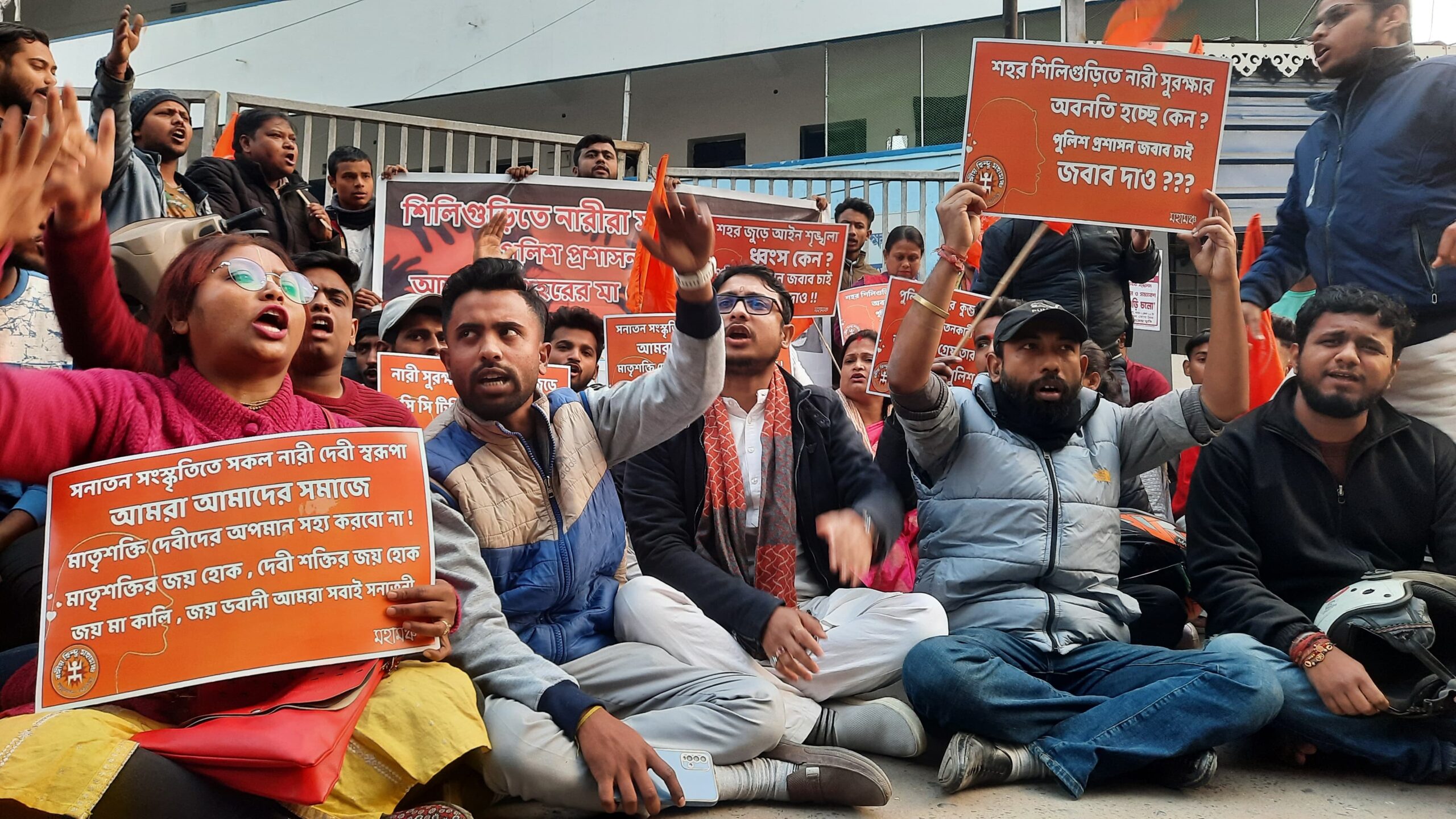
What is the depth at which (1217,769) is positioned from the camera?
3.26 metres

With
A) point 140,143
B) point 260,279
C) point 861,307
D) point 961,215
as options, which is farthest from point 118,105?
point 861,307

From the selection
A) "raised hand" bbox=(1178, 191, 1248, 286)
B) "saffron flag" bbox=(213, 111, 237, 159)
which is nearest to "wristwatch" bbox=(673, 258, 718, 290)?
"raised hand" bbox=(1178, 191, 1248, 286)

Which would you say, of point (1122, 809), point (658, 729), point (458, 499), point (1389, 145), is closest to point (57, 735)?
point (458, 499)

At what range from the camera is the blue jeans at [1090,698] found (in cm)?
304

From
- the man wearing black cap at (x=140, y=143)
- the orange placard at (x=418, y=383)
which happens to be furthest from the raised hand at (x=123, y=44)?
the orange placard at (x=418, y=383)

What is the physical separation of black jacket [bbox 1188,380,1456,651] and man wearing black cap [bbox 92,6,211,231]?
3.66m

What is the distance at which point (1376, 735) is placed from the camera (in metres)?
3.20

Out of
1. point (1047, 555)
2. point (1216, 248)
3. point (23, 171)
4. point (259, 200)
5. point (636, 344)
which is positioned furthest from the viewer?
point (259, 200)

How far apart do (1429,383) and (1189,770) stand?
1.85 m

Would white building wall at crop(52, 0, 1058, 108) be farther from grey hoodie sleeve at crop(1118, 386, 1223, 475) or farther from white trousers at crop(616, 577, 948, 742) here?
white trousers at crop(616, 577, 948, 742)

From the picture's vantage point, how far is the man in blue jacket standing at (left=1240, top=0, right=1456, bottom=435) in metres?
4.04

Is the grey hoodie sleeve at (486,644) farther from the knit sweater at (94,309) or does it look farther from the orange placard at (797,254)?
the orange placard at (797,254)

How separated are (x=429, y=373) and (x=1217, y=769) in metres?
3.00

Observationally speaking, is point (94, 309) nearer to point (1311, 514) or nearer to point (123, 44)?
point (123, 44)
